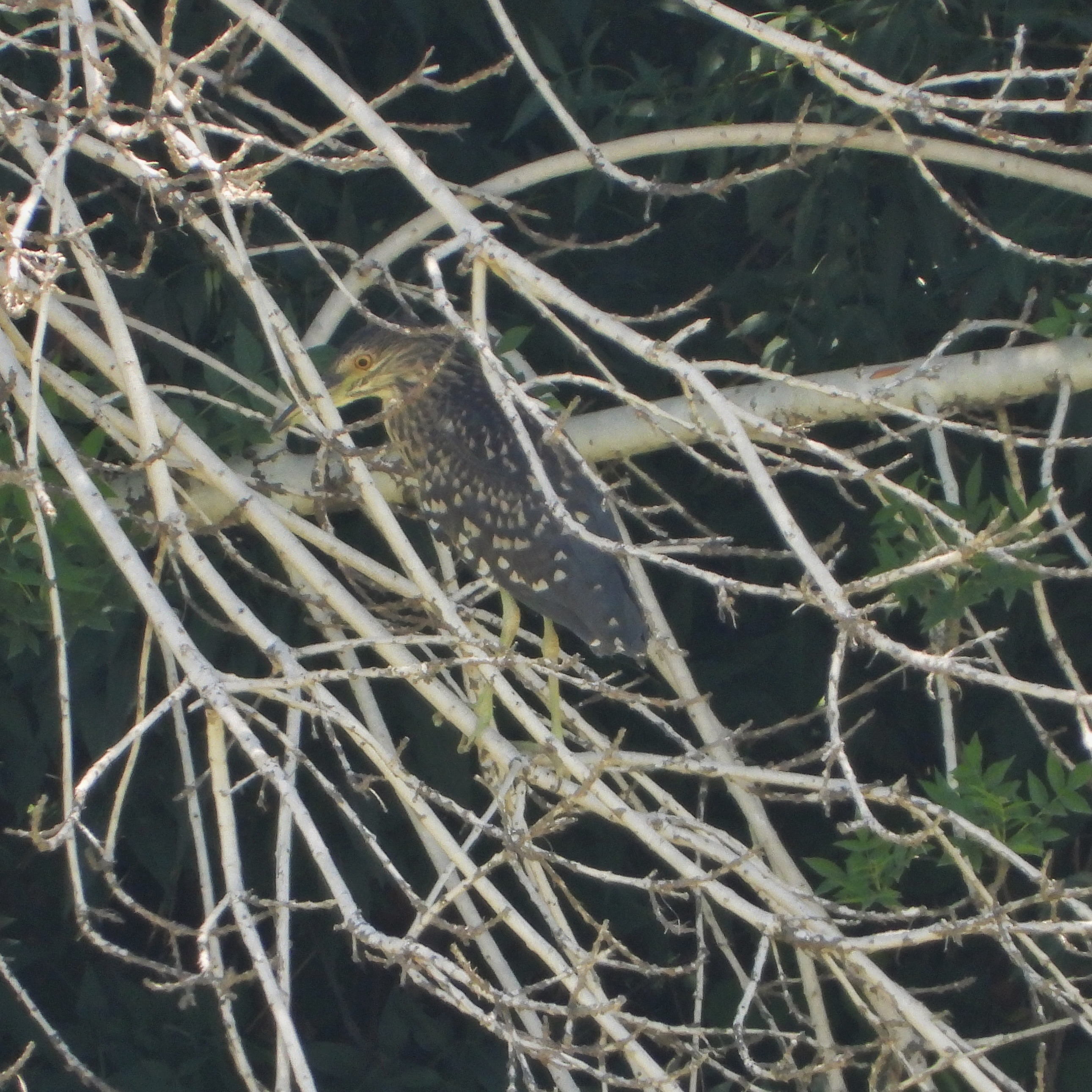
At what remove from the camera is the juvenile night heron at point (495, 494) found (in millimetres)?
2859

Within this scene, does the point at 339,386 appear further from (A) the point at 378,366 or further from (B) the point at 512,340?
(B) the point at 512,340

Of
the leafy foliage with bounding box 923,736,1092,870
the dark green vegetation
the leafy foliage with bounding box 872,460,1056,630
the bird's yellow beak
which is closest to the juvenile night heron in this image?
the bird's yellow beak

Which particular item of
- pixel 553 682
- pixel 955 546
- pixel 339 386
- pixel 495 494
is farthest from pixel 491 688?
pixel 339 386

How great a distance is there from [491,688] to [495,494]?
869mm

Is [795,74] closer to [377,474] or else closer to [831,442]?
[831,442]

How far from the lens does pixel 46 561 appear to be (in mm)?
2023

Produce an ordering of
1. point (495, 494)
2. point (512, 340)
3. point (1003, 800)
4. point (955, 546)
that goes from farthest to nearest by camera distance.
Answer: point (495, 494) < point (512, 340) < point (1003, 800) < point (955, 546)

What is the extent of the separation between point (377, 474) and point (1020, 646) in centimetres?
152

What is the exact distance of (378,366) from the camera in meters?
3.27

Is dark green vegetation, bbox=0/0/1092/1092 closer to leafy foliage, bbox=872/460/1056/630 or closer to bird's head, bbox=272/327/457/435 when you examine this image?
leafy foliage, bbox=872/460/1056/630

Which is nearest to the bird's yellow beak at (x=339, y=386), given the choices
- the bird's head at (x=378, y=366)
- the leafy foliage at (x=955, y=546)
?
the bird's head at (x=378, y=366)

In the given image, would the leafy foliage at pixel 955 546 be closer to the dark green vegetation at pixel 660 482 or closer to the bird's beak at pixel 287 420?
the dark green vegetation at pixel 660 482

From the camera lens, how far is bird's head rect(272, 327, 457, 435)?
322 centimetres

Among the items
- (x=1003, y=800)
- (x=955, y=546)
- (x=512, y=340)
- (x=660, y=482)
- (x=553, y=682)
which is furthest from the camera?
(x=660, y=482)
